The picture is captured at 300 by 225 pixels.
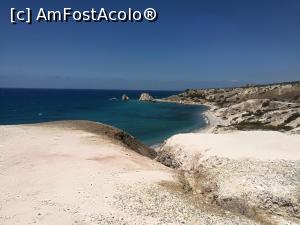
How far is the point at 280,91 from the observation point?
492 feet

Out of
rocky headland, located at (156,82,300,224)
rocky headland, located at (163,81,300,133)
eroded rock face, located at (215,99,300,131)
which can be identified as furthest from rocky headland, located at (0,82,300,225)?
eroded rock face, located at (215,99,300,131)

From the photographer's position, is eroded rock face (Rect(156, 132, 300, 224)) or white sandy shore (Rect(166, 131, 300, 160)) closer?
eroded rock face (Rect(156, 132, 300, 224))

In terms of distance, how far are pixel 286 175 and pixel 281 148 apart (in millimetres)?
6625

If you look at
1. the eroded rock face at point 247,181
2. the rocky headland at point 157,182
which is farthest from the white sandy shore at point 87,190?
the eroded rock face at point 247,181

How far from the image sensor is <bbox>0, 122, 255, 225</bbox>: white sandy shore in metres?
20.9

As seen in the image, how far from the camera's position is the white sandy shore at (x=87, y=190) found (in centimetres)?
2094

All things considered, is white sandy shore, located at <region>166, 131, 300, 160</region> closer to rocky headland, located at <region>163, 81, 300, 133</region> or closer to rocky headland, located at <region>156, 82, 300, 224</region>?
rocky headland, located at <region>156, 82, 300, 224</region>

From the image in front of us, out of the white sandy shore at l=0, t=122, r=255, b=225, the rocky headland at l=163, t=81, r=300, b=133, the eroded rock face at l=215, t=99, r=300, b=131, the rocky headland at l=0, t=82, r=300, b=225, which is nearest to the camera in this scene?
the white sandy shore at l=0, t=122, r=255, b=225

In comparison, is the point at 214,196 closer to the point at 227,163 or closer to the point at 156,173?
the point at 227,163

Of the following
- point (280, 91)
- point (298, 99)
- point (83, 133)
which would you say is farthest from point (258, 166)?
point (280, 91)

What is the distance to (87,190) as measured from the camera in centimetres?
2439

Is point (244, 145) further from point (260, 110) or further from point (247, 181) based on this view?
point (260, 110)

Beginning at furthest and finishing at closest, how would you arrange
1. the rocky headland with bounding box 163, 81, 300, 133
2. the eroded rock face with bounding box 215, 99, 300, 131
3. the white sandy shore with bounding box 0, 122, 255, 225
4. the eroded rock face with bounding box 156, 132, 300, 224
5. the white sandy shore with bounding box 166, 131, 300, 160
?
1. the rocky headland with bounding box 163, 81, 300, 133
2. the eroded rock face with bounding box 215, 99, 300, 131
3. the white sandy shore with bounding box 166, 131, 300, 160
4. the eroded rock face with bounding box 156, 132, 300, 224
5. the white sandy shore with bounding box 0, 122, 255, 225

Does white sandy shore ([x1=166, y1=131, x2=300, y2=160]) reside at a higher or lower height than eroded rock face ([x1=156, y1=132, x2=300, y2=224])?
higher
